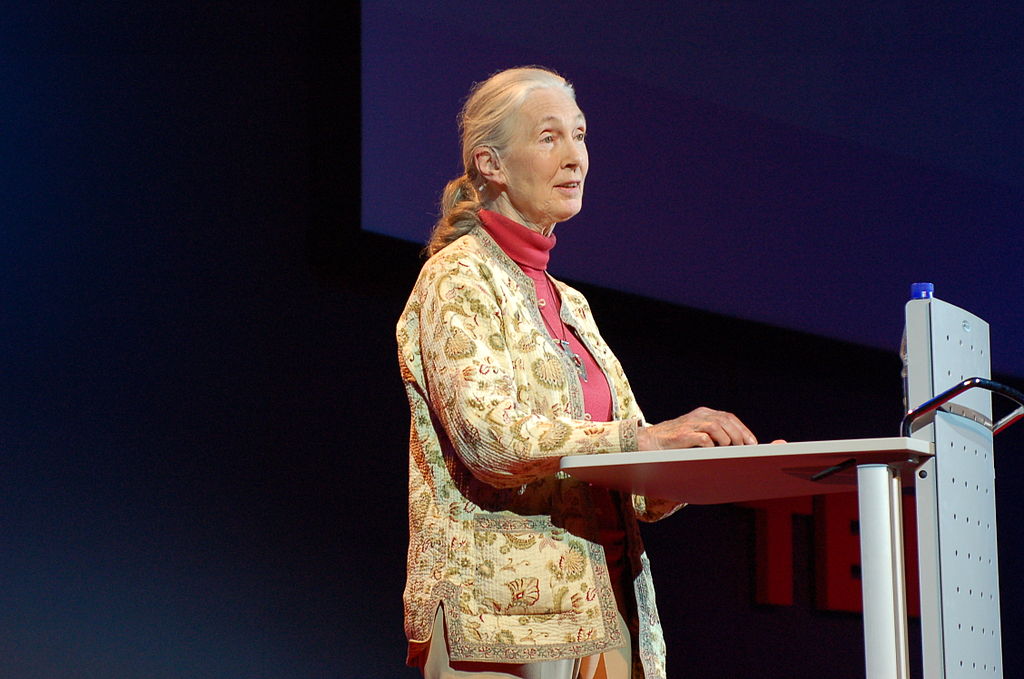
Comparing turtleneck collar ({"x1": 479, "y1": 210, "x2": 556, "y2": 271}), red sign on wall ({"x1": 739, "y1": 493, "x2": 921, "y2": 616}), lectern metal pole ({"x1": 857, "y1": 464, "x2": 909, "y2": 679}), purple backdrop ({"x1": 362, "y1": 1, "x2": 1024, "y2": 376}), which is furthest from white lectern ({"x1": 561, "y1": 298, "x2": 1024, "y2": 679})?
red sign on wall ({"x1": 739, "y1": 493, "x2": 921, "y2": 616})

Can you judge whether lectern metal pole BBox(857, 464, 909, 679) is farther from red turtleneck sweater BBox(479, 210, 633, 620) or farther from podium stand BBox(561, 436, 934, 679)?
red turtleneck sweater BBox(479, 210, 633, 620)

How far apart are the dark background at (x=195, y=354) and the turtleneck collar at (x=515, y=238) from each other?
130 cm

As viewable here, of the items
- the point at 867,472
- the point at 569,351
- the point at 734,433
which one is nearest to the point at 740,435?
the point at 734,433

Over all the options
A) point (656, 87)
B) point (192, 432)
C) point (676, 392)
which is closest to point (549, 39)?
point (656, 87)

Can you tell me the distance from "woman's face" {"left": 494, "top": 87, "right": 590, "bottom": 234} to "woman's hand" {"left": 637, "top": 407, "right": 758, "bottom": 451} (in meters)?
0.52

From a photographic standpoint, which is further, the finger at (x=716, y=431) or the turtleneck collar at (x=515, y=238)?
the turtleneck collar at (x=515, y=238)

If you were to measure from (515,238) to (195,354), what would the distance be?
1.35m

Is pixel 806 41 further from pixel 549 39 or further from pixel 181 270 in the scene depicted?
pixel 181 270

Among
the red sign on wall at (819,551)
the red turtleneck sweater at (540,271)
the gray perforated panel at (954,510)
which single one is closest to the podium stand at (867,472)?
the gray perforated panel at (954,510)

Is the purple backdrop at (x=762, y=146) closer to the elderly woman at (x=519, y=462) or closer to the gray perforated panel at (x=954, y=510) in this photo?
the elderly woman at (x=519, y=462)

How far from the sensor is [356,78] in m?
3.14

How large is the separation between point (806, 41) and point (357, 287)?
178 centimetres

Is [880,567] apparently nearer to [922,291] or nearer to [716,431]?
[716,431]

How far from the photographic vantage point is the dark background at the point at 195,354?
263 cm
